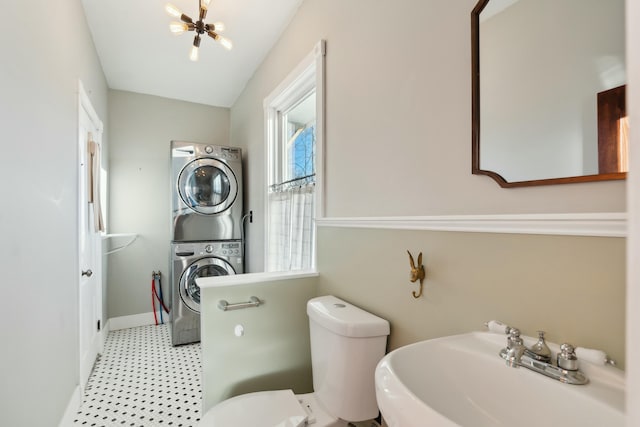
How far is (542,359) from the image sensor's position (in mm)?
723

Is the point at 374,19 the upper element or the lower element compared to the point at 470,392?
upper

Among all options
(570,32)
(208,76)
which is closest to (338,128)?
(570,32)

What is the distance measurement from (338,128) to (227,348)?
1.32 metres

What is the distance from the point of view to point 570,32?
2.47ft

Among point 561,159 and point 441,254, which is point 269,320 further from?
point 561,159

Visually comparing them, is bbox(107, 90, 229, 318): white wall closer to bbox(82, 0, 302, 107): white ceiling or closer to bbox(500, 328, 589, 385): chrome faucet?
bbox(82, 0, 302, 107): white ceiling

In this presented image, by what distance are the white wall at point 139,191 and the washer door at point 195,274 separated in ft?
2.47

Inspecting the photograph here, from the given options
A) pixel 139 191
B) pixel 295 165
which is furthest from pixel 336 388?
pixel 139 191

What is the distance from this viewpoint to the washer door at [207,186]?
121 inches

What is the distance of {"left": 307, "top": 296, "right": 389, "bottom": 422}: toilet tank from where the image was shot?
1.24 m

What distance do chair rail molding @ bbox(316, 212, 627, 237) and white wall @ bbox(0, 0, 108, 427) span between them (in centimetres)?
147

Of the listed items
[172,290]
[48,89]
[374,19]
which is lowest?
[172,290]

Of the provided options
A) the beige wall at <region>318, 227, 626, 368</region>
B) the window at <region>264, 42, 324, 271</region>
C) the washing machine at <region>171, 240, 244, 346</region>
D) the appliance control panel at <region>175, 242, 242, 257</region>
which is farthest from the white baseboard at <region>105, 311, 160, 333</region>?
the beige wall at <region>318, 227, 626, 368</region>

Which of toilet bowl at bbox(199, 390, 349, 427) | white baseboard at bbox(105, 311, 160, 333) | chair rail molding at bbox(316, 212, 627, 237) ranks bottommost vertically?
white baseboard at bbox(105, 311, 160, 333)
